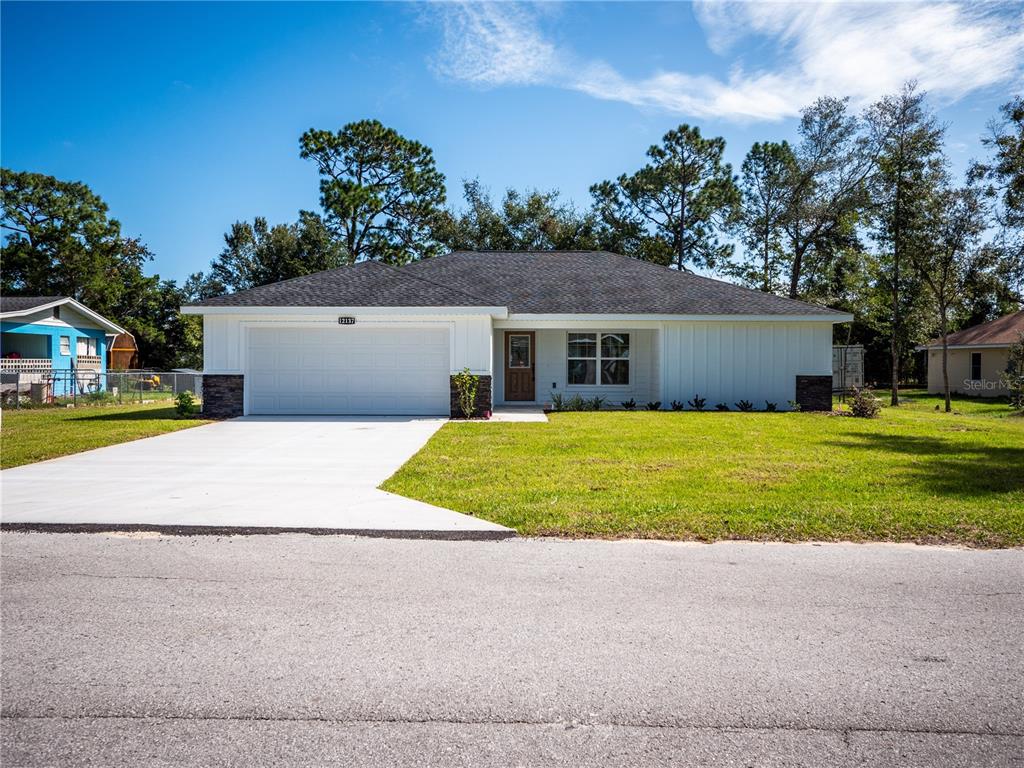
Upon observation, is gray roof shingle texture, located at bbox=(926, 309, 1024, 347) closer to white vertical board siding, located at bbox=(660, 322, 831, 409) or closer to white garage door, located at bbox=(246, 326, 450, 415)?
white vertical board siding, located at bbox=(660, 322, 831, 409)

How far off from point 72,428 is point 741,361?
16372 mm

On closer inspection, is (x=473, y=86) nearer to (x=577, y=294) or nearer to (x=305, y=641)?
(x=577, y=294)

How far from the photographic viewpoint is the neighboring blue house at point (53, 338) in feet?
88.5

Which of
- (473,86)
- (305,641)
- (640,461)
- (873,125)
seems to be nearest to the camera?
(305,641)

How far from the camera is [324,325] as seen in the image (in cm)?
1595

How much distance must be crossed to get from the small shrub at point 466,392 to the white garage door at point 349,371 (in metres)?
0.79

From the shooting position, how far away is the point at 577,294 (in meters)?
19.2

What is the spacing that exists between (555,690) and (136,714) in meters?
1.76

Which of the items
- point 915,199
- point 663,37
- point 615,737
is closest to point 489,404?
point 663,37

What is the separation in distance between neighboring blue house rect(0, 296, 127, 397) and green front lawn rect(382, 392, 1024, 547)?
21.6 m

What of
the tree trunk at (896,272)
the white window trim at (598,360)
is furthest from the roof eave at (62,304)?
the tree trunk at (896,272)

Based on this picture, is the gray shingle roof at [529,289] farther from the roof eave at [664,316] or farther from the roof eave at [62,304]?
the roof eave at [62,304]

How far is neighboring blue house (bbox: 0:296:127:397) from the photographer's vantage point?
26984 millimetres

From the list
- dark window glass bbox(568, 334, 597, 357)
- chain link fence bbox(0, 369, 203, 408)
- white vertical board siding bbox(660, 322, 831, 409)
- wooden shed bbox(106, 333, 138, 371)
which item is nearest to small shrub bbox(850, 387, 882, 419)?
white vertical board siding bbox(660, 322, 831, 409)
